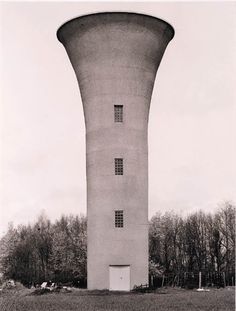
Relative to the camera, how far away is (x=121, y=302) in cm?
2408

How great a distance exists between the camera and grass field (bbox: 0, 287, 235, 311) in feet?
71.7

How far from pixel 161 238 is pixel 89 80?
29575 mm

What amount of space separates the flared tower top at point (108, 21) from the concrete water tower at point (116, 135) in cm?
5

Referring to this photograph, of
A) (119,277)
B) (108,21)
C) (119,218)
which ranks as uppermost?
(108,21)

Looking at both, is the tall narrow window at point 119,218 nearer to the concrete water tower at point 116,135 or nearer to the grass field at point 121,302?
the concrete water tower at point 116,135

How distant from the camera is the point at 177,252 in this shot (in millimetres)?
58656

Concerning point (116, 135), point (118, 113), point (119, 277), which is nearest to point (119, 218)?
point (119, 277)

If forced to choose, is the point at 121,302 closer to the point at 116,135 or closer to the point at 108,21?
the point at 116,135

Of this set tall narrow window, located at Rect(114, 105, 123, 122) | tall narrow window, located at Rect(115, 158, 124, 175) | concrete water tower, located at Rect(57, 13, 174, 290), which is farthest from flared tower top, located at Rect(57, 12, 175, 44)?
tall narrow window, located at Rect(115, 158, 124, 175)

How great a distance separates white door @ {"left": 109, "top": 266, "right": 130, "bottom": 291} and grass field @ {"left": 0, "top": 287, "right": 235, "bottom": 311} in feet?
5.80

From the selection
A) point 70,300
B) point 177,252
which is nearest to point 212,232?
point 177,252

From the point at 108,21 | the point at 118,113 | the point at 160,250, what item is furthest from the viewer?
the point at 160,250

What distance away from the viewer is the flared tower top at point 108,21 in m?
30.5

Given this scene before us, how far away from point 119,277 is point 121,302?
5.83 m
